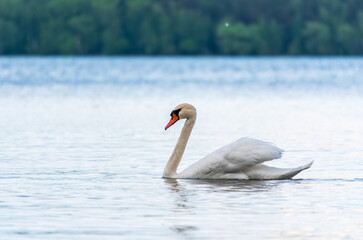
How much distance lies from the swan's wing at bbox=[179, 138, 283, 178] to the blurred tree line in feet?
473

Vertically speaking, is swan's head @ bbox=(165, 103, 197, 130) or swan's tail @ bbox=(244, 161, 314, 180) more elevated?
swan's head @ bbox=(165, 103, 197, 130)

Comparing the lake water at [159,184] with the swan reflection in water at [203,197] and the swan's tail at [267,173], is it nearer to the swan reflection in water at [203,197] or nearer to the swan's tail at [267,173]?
the swan reflection in water at [203,197]

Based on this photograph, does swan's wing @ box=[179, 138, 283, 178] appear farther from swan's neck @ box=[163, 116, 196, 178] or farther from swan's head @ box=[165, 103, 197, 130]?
swan's head @ box=[165, 103, 197, 130]

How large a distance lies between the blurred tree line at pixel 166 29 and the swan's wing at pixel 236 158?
144289 millimetres

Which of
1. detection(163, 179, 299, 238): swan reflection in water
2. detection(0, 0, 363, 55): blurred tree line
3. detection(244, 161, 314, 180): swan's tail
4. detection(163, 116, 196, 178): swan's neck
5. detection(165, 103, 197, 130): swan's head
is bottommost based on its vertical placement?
detection(163, 179, 299, 238): swan reflection in water

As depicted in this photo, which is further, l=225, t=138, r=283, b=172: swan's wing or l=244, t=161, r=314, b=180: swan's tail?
l=244, t=161, r=314, b=180: swan's tail

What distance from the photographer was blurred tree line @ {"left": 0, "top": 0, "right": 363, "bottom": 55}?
528ft

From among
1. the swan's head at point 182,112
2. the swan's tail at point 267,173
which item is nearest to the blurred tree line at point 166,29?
the swan's head at point 182,112

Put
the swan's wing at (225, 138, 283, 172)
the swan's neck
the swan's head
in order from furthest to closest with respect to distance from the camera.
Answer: the swan's head, the swan's neck, the swan's wing at (225, 138, 283, 172)

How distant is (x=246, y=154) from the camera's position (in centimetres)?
1481

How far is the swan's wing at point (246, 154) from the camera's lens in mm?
14789

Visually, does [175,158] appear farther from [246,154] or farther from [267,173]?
[267,173]

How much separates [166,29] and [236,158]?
14854 centimetres

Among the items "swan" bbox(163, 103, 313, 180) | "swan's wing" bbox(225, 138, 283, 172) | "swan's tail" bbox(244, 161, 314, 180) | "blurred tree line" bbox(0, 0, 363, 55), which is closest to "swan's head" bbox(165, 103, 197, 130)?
"swan" bbox(163, 103, 313, 180)
